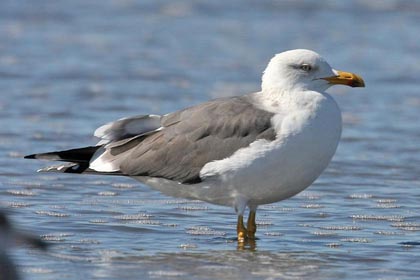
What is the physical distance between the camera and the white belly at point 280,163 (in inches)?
312

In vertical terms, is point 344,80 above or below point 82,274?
above

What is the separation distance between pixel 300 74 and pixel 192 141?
3.01ft

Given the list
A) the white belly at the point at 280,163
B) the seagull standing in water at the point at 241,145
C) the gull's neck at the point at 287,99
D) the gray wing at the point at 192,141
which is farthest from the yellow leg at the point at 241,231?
the gull's neck at the point at 287,99

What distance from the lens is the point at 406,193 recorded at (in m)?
9.92

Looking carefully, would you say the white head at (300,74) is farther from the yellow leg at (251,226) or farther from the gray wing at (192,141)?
the yellow leg at (251,226)

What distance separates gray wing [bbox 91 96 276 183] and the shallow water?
482 mm

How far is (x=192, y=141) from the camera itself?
8.36 metres

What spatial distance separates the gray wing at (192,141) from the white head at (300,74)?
26cm

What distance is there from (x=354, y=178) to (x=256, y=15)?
35.5 feet

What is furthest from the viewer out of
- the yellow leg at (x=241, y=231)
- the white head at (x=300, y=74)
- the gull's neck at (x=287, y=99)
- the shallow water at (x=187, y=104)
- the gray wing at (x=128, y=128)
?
the gray wing at (x=128, y=128)

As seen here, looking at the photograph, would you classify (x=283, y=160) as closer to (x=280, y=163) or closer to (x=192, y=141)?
(x=280, y=163)

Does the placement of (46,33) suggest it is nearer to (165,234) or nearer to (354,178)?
(354,178)

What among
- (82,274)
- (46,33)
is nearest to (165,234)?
(82,274)

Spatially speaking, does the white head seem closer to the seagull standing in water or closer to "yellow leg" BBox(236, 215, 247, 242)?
the seagull standing in water
